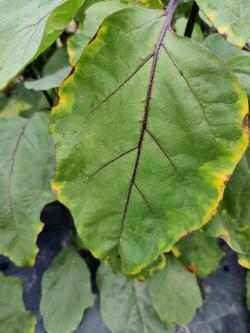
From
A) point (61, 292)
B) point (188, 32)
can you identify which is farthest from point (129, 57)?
point (61, 292)

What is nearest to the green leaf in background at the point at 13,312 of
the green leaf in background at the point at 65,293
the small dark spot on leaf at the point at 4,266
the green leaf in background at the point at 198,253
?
the green leaf in background at the point at 65,293

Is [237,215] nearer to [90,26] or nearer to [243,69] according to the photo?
[243,69]

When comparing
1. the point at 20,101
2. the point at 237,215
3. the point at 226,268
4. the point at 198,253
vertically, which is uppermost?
the point at 237,215

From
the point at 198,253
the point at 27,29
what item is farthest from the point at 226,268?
the point at 27,29

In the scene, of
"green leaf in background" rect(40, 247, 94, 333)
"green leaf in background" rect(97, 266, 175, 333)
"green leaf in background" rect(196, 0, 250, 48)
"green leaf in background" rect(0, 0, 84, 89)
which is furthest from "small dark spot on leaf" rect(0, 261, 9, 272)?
"green leaf in background" rect(196, 0, 250, 48)

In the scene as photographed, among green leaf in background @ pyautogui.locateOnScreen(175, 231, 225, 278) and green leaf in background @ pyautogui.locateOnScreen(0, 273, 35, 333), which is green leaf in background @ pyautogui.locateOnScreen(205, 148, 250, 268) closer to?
green leaf in background @ pyautogui.locateOnScreen(175, 231, 225, 278)

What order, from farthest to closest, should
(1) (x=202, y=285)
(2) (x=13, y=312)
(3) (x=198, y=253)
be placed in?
(1) (x=202, y=285) < (3) (x=198, y=253) < (2) (x=13, y=312)
